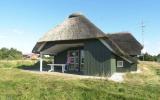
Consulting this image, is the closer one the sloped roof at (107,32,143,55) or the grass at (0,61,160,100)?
the grass at (0,61,160,100)

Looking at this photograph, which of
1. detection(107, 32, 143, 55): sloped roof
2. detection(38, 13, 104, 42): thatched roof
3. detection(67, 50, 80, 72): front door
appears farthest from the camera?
detection(107, 32, 143, 55): sloped roof

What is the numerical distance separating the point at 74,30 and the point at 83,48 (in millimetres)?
2569

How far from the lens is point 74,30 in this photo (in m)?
23.7

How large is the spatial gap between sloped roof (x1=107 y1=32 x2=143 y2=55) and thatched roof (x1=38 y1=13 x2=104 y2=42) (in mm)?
7329

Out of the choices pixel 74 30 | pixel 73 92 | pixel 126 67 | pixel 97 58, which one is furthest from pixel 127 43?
pixel 73 92

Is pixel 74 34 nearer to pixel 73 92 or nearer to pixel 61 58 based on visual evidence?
pixel 61 58

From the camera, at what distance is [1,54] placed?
73.1 metres

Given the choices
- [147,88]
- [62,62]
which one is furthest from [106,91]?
[62,62]

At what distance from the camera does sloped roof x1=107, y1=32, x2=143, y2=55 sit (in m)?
31.3

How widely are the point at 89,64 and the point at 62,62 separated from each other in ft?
21.2

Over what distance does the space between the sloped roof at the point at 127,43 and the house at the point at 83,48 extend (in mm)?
754

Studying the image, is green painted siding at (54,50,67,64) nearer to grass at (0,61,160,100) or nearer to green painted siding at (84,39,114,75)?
green painted siding at (84,39,114,75)

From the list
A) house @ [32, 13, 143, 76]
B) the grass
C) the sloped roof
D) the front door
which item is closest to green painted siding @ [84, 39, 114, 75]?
house @ [32, 13, 143, 76]

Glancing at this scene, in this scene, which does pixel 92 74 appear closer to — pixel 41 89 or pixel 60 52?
pixel 60 52
